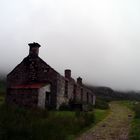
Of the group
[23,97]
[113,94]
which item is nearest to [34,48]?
[23,97]

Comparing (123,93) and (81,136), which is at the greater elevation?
(123,93)

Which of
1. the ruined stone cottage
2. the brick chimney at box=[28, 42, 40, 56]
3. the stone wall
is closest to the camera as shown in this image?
the stone wall

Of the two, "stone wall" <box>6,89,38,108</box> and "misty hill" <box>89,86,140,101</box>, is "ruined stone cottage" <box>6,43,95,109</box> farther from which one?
"misty hill" <box>89,86,140,101</box>

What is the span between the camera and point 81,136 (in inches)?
707

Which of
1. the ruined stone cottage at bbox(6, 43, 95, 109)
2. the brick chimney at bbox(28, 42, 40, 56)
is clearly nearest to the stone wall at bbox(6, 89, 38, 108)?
the ruined stone cottage at bbox(6, 43, 95, 109)

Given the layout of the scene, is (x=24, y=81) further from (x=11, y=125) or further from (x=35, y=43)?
(x=11, y=125)

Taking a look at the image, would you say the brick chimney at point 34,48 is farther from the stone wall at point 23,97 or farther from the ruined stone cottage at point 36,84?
the stone wall at point 23,97

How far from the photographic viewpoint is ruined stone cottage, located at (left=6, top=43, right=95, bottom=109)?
3459cm

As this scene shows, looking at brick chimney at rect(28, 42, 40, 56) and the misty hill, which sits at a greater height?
brick chimney at rect(28, 42, 40, 56)

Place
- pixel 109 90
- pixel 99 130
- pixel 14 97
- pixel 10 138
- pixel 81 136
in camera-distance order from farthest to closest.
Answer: pixel 109 90 < pixel 14 97 < pixel 99 130 < pixel 81 136 < pixel 10 138

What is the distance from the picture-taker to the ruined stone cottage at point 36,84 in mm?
34594

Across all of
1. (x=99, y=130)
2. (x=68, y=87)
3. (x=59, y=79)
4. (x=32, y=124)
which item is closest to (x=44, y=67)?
(x=59, y=79)

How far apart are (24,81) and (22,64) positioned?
2.36 metres

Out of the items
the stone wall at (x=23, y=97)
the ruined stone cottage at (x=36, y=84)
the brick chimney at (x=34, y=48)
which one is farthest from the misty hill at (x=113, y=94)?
the stone wall at (x=23, y=97)
